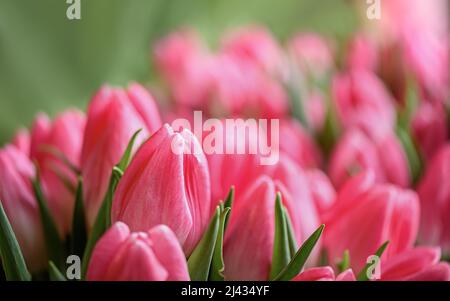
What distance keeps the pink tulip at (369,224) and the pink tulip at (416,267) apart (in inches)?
0.5

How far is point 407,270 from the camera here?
1.07 ft

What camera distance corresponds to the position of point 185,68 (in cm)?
59

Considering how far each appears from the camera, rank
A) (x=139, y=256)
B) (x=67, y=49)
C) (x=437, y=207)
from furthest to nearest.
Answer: (x=67, y=49) → (x=437, y=207) → (x=139, y=256)

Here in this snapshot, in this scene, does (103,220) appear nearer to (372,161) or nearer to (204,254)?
(204,254)

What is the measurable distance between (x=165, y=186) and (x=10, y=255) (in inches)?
2.8

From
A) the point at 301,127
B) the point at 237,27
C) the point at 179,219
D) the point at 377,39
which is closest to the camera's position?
the point at 179,219

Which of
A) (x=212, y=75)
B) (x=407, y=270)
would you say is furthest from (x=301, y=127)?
(x=407, y=270)

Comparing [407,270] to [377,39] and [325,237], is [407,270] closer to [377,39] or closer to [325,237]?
[325,237]

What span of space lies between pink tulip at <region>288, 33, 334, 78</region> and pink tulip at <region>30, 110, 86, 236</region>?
28 centimetres

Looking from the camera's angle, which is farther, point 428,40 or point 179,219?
point 428,40

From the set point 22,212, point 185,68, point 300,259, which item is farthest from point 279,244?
point 185,68

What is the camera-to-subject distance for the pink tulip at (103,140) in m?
0.33

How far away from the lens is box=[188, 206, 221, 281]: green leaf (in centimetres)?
29
